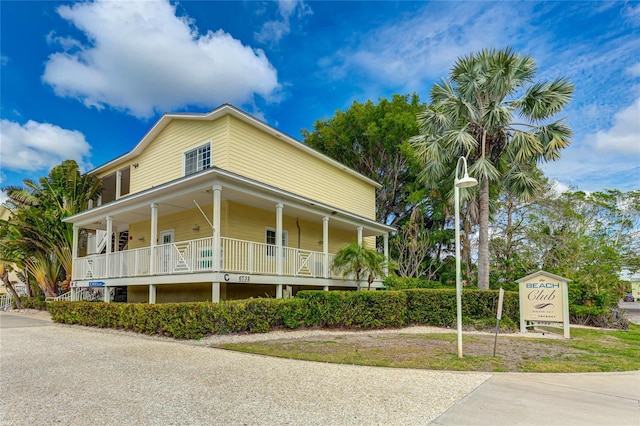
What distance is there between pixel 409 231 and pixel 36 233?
793 inches

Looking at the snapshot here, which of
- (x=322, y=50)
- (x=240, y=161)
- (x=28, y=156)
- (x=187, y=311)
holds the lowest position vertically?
(x=187, y=311)

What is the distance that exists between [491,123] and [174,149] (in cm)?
1364

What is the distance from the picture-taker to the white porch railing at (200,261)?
1289 cm

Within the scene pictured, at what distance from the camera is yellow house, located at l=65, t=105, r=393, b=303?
13188 mm

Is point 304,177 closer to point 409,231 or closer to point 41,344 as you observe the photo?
point 409,231

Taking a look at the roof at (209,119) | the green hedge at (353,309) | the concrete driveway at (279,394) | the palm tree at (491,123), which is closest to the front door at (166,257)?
the green hedge at (353,309)

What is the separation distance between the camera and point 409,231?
25.4 meters

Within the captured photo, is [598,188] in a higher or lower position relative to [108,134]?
lower

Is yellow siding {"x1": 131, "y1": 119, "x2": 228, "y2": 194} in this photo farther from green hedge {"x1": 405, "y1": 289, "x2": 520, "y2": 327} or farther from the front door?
green hedge {"x1": 405, "y1": 289, "x2": 520, "y2": 327}

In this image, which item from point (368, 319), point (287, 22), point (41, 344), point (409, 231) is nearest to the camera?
point (41, 344)

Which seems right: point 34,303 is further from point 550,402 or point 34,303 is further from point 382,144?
point 550,402

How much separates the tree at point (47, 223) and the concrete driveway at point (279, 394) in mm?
13698

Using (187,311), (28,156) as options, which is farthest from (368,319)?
(28,156)

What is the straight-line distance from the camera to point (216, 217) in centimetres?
1239
